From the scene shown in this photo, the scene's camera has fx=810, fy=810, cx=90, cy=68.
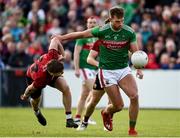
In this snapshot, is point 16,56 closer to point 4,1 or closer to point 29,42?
point 29,42

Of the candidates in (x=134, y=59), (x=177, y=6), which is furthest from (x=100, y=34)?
(x=177, y=6)

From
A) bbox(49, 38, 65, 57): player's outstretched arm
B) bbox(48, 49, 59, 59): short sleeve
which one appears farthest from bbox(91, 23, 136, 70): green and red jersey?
bbox(48, 49, 59, 59): short sleeve

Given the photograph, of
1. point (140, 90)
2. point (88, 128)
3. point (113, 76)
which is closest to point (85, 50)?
point (88, 128)

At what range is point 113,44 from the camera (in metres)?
16.1

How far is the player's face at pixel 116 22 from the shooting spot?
1580 cm

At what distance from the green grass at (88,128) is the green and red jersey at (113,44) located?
143 centimetres

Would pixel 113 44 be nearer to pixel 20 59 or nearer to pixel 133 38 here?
pixel 133 38

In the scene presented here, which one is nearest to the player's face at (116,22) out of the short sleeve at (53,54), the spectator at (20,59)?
the short sleeve at (53,54)

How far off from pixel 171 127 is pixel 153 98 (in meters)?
8.59

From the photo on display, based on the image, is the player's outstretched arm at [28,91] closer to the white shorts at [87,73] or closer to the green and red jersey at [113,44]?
the green and red jersey at [113,44]

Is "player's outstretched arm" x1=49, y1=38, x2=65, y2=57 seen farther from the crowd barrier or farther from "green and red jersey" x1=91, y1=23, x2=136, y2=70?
the crowd barrier

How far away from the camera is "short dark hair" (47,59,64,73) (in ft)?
54.2

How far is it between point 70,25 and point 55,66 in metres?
13.4

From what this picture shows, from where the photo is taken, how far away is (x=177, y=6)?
1156 inches
